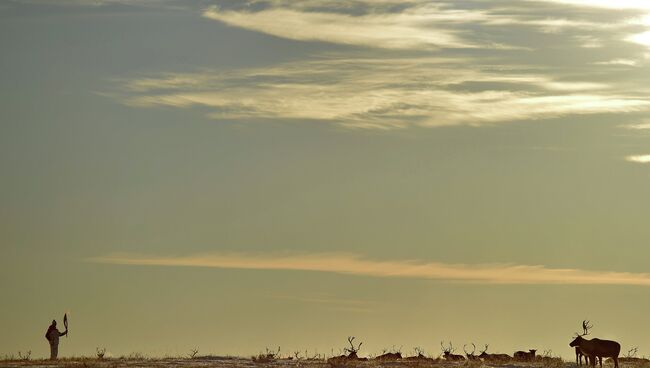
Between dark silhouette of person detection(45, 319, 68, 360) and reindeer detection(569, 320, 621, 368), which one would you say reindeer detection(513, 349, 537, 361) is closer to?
reindeer detection(569, 320, 621, 368)

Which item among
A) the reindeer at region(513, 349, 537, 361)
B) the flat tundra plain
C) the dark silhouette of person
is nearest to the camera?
the flat tundra plain

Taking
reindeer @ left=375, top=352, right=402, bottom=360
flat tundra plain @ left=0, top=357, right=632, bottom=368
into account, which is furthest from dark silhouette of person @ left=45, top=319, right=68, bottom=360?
reindeer @ left=375, top=352, right=402, bottom=360

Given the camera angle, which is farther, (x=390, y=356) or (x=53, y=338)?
(x=390, y=356)

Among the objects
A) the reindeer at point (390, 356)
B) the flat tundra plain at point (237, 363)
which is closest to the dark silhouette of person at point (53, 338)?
the flat tundra plain at point (237, 363)

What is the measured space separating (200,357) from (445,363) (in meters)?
12.1

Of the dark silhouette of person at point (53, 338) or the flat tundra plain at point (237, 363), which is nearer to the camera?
the flat tundra plain at point (237, 363)

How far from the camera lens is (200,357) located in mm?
60719

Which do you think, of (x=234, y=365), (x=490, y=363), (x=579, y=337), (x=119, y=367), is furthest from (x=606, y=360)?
(x=119, y=367)

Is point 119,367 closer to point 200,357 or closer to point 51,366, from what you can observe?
point 51,366

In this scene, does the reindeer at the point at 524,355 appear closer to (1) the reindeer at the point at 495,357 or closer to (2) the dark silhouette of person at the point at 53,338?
(1) the reindeer at the point at 495,357

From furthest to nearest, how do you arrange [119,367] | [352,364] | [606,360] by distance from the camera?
[606,360] < [352,364] < [119,367]

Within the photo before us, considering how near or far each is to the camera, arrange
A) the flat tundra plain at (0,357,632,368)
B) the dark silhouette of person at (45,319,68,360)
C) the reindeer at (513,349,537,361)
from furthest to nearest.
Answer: the reindeer at (513,349,537,361) < the dark silhouette of person at (45,319,68,360) < the flat tundra plain at (0,357,632,368)

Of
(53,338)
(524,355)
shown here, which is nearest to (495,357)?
(524,355)

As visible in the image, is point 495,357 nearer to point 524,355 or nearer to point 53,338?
point 524,355
